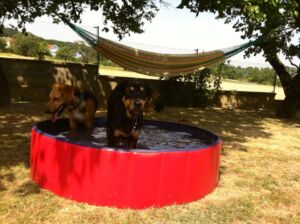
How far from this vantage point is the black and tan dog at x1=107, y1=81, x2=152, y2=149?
14.8ft

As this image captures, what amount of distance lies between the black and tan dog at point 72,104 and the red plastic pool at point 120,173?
1259 mm

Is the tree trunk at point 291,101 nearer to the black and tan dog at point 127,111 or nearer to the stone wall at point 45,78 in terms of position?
the stone wall at point 45,78

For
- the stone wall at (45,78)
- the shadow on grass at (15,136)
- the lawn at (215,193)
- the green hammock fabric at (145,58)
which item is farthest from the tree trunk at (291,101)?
the shadow on grass at (15,136)

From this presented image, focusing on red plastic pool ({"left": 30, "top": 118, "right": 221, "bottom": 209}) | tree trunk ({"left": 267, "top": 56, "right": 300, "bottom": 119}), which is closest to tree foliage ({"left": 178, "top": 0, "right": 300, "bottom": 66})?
tree trunk ({"left": 267, "top": 56, "right": 300, "bottom": 119})

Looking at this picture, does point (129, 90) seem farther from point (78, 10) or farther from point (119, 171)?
point (78, 10)

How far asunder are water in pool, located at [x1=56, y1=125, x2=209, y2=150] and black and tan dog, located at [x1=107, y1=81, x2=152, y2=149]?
0.59m

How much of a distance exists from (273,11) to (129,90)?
12.2ft

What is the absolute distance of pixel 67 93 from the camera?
18.4ft

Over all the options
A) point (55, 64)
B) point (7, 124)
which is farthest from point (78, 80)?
point (7, 124)

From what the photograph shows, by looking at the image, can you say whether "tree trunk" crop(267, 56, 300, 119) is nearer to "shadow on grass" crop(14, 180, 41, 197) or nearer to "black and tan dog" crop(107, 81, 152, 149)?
"black and tan dog" crop(107, 81, 152, 149)

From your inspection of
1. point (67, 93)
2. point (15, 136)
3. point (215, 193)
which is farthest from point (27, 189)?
point (15, 136)

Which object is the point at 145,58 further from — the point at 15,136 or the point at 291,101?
the point at 291,101

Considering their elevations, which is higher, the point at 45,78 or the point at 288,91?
the point at 45,78

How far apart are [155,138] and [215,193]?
6.53 feet
